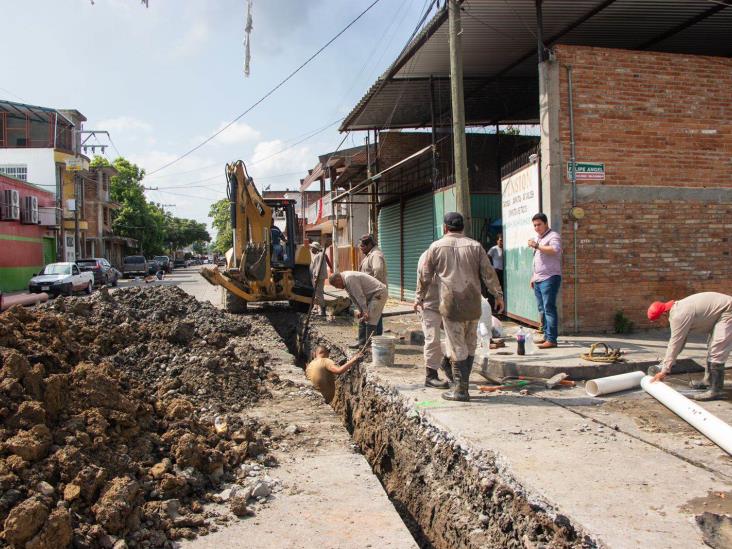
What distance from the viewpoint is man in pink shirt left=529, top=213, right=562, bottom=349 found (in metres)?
7.64

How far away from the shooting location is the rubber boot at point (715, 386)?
17.6 ft

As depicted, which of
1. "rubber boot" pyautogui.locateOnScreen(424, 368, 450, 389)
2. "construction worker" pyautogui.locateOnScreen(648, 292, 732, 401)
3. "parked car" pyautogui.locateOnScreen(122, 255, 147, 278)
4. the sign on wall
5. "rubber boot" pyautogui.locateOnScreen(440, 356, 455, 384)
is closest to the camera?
"construction worker" pyautogui.locateOnScreen(648, 292, 732, 401)

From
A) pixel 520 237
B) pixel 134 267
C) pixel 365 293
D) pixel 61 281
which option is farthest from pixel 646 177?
pixel 134 267

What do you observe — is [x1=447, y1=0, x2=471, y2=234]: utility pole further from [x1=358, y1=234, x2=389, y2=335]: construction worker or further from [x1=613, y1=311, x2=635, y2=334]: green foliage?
[x1=613, y1=311, x2=635, y2=334]: green foliage

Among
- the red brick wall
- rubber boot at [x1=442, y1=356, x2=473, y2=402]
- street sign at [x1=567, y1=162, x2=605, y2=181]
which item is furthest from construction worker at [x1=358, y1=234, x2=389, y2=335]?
street sign at [x1=567, y1=162, x2=605, y2=181]

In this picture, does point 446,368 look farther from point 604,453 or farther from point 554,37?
point 554,37

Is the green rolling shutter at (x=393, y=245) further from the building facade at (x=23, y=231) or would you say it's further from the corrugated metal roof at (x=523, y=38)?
the building facade at (x=23, y=231)

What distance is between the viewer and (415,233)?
617 inches

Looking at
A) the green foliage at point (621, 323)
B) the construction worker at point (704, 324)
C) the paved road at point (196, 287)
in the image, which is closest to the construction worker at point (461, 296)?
the construction worker at point (704, 324)

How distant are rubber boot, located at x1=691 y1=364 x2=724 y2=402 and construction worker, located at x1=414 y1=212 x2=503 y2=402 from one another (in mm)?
1960

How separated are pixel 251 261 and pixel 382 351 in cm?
615

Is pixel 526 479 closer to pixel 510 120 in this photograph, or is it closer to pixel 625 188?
pixel 625 188

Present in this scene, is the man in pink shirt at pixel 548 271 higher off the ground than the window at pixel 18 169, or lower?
lower

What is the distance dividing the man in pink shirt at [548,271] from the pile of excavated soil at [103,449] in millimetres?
3869
